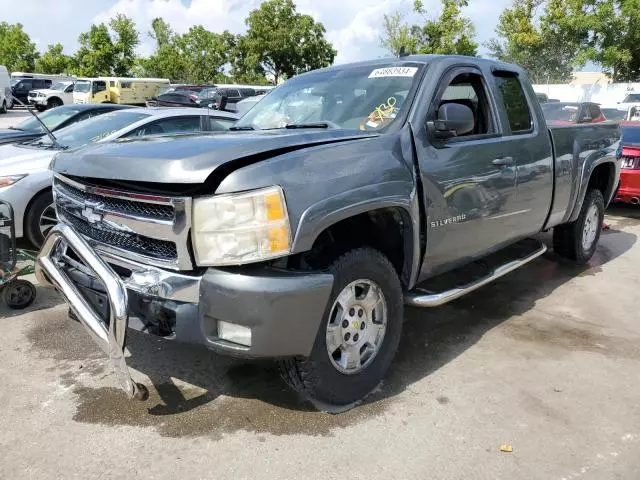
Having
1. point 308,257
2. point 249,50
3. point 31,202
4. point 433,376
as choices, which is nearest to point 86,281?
point 308,257

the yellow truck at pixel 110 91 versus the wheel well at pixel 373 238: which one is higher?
the yellow truck at pixel 110 91

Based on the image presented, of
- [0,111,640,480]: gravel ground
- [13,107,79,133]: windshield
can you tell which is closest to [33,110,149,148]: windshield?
[13,107,79,133]: windshield

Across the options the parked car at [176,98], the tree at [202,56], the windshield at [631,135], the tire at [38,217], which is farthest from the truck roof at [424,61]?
the tree at [202,56]

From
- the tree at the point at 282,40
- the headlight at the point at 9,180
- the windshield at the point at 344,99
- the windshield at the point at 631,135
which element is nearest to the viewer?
the windshield at the point at 344,99

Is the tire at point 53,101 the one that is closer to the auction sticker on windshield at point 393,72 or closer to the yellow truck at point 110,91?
the yellow truck at point 110,91

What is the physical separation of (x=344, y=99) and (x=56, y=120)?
5885 millimetres

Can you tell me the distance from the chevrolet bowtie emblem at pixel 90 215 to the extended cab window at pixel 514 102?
3082mm

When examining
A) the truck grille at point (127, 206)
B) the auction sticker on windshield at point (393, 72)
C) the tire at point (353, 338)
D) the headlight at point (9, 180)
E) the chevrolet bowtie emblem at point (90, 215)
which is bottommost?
the tire at point (353, 338)

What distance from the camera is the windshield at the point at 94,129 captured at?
6844 mm

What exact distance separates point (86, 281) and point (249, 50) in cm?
4602

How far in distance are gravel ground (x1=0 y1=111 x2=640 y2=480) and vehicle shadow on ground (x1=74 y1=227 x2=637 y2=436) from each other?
12mm

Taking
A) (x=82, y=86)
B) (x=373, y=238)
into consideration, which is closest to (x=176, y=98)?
(x=82, y=86)

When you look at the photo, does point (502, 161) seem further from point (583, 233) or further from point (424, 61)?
point (583, 233)

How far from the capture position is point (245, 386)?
3604mm
